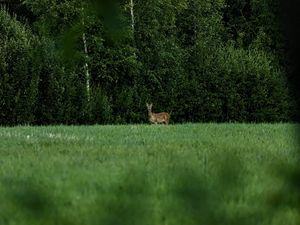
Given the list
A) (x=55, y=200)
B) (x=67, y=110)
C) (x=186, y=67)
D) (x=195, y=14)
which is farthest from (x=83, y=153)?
(x=195, y=14)

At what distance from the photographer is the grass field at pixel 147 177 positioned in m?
1.56

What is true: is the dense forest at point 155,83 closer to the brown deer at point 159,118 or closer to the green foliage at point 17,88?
the green foliage at point 17,88

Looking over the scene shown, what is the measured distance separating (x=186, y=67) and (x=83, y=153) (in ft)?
47.4

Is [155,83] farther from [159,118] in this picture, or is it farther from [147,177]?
[147,177]

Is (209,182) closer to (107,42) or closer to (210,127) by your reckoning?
(107,42)

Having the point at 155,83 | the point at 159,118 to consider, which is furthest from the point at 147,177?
the point at 155,83

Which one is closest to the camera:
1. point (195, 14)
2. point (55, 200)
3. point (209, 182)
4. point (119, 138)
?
point (209, 182)

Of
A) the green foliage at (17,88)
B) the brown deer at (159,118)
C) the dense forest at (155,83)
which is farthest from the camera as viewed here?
the dense forest at (155,83)

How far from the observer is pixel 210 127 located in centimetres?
1608

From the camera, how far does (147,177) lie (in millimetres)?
2713

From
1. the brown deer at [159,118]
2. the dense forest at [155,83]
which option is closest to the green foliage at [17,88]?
the dense forest at [155,83]

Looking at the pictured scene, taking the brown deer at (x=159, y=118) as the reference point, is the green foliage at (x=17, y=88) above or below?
above

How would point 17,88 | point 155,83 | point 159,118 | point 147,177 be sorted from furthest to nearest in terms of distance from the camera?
point 155,83, point 17,88, point 159,118, point 147,177

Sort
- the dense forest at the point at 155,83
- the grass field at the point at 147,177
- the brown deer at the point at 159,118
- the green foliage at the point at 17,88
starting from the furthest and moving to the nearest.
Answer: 1. the dense forest at the point at 155,83
2. the green foliage at the point at 17,88
3. the brown deer at the point at 159,118
4. the grass field at the point at 147,177
